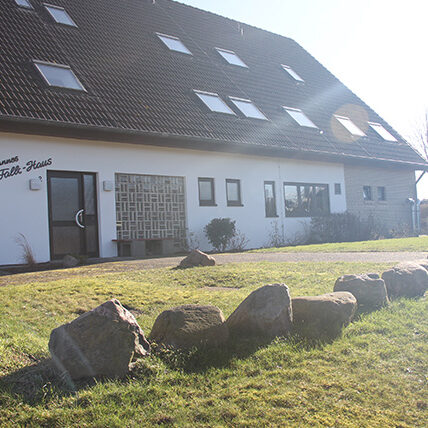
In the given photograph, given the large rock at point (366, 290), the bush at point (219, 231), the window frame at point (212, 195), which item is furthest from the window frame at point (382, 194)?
the large rock at point (366, 290)

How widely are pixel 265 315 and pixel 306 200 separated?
14.0 meters

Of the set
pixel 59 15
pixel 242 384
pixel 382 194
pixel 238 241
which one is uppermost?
pixel 59 15

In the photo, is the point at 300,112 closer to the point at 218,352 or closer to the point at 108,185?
the point at 108,185

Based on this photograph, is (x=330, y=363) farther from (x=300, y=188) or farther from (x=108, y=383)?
(x=300, y=188)

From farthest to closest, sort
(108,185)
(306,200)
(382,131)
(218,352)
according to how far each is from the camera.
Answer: (382,131)
(306,200)
(108,185)
(218,352)

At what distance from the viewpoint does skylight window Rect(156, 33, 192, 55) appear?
17138mm

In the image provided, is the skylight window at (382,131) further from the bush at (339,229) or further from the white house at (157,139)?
the bush at (339,229)

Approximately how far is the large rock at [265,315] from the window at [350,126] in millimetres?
17029

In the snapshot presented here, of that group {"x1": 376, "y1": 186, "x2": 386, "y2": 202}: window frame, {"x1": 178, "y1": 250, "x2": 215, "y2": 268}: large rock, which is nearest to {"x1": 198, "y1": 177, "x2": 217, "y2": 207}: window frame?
{"x1": 178, "y1": 250, "x2": 215, "y2": 268}: large rock

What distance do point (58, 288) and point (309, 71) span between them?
64.0ft

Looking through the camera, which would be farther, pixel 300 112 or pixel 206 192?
Answer: pixel 300 112

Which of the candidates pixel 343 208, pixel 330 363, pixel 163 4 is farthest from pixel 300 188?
pixel 330 363

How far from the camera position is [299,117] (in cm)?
1828

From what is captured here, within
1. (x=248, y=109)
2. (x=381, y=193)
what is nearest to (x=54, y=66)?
(x=248, y=109)
